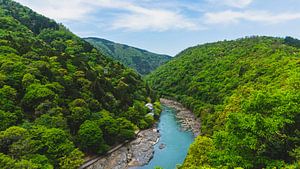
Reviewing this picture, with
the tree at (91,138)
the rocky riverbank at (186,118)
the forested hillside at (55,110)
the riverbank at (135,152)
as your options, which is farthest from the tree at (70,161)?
the rocky riverbank at (186,118)

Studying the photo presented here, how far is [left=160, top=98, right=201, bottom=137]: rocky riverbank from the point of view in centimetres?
6343

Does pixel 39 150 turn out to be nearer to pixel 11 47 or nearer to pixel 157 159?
pixel 157 159

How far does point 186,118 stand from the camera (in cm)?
7331

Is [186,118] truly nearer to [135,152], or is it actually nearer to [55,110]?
[135,152]

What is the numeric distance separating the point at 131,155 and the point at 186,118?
97.1ft

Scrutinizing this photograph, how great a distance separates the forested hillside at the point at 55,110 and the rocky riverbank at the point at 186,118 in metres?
8.55

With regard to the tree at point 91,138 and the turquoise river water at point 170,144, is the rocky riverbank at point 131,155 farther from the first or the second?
the tree at point 91,138

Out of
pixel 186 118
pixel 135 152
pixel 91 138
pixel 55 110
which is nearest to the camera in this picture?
pixel 91 138

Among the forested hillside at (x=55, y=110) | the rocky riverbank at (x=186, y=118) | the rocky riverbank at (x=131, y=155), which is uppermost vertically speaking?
the forested hillside at (x=55, y=110)

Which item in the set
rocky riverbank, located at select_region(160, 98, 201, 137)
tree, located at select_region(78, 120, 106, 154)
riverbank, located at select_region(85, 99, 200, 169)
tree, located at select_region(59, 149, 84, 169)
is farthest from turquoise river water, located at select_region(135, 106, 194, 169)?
tree, located at select_region(59, 149, 84, 169)

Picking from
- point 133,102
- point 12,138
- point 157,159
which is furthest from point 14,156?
point 133,102

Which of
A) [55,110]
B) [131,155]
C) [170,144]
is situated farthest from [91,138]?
[170,144]

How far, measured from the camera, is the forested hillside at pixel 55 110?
1334 inches

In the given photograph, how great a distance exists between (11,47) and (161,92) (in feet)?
204
